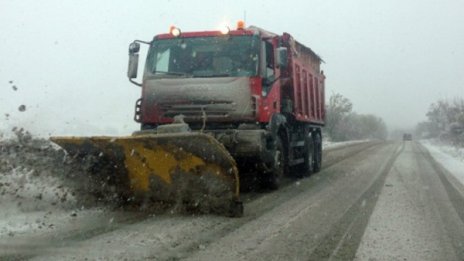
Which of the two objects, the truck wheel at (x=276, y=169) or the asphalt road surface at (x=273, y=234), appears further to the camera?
the truck wheel at (x=276, y=169)

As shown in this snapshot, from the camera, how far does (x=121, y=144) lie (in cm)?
663

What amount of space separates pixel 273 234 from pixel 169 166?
69.8 inches

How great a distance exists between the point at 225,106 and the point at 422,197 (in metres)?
3.78

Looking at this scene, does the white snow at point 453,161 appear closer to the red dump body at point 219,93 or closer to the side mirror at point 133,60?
the red dump body at point 219,93

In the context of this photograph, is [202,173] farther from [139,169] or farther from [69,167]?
[69,167]

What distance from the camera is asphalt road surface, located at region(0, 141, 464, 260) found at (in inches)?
186

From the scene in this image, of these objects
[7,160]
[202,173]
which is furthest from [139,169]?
[7,160]

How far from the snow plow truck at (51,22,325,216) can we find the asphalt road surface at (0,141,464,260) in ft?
1.49

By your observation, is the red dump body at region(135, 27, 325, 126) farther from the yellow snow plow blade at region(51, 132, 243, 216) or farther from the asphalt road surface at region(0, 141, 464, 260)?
the yellow snow plow blade at region(51, 132, 243, 216)

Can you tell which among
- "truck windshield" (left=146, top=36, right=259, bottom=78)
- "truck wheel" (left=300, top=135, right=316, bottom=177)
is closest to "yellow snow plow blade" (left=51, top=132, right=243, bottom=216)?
"truck windshield" (left=146, top=36, right=259, bottom=78)

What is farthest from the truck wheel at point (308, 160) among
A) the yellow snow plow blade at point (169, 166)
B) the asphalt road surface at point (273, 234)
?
the yellow snow plow blade at point (169, 166)

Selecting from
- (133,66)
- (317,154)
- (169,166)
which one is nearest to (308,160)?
(317,154)

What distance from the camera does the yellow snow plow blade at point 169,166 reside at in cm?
646

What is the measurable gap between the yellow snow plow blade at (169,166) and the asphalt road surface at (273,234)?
0.96 ft
